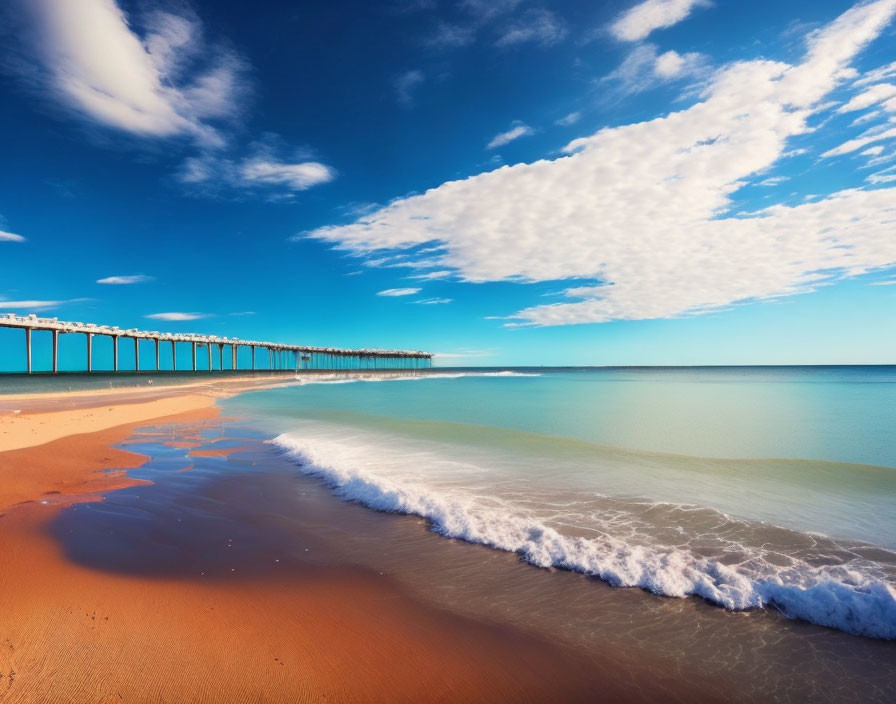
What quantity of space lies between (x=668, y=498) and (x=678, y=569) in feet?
10.3

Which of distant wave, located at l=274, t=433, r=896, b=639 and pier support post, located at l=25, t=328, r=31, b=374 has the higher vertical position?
pier support post, located at l=25, t=328, r=31, b=374

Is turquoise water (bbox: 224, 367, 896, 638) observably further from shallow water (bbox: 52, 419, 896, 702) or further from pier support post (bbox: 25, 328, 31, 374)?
pier support post (bbox: 25, 328, 31, 374)

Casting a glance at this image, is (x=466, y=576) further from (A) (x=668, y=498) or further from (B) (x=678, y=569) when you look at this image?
(A) (x=668, y=498)

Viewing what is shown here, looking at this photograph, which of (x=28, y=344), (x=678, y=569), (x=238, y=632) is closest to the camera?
(x=238, y=632)

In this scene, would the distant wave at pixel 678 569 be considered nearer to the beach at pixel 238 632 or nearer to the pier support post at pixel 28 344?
the beach at pixel 238 632

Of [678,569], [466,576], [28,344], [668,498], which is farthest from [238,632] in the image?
[28,344]

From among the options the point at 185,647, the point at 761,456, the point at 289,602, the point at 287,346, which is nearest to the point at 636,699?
the point at 289,602

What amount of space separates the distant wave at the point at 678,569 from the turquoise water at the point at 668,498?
0.05 feet

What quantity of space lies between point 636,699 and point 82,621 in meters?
4.44

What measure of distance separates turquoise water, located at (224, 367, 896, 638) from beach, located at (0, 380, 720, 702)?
1634 mm

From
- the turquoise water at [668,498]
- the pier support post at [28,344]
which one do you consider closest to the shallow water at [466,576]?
the turquoise water at [668,498]

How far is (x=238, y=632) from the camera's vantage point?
369 cm

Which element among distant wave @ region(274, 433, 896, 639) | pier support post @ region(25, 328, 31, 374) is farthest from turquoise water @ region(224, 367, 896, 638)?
pier support post @ region(25, 328, 31, 374)

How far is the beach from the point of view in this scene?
310 cm
